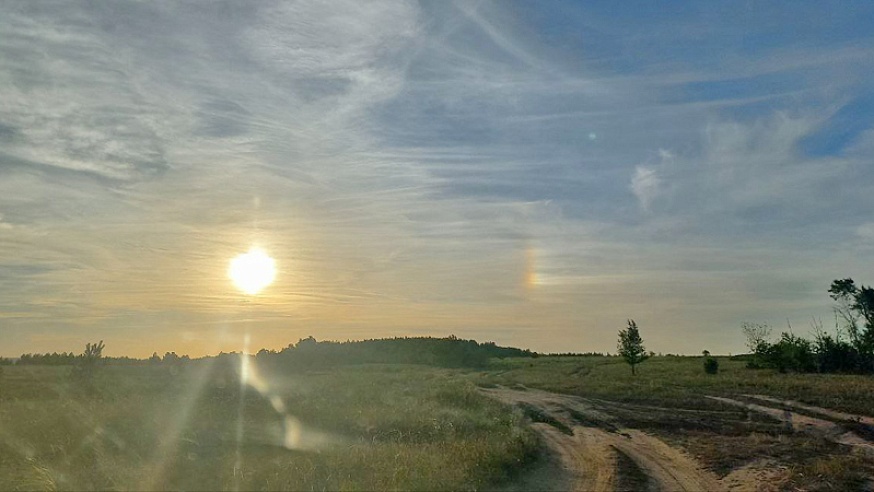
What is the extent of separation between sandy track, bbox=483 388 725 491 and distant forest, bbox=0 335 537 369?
220 ft

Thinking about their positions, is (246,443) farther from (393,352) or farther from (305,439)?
(393,352)

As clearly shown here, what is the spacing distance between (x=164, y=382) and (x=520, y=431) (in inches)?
930

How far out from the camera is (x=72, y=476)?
47.3 ft

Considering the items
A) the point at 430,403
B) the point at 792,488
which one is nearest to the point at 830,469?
the point at 792,488

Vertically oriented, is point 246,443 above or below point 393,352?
below

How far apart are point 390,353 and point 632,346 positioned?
65.6m

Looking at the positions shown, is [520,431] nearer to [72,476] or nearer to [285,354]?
[72,476]

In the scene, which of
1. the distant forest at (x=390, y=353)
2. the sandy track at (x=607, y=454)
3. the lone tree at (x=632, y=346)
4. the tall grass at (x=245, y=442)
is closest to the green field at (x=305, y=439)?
the tall grass at (x=245, y=442)

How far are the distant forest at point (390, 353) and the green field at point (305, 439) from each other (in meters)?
61.8

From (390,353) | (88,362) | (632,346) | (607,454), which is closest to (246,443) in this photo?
(607,454)

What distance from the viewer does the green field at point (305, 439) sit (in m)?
14.6

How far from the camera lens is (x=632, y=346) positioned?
6253cm

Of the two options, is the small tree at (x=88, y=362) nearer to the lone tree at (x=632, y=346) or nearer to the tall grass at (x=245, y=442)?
the tall grass at (x=245, y=442)

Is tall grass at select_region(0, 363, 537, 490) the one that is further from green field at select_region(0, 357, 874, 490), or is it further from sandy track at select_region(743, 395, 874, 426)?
Answer: sandy track at select_region(743, 395, 874, 426)
